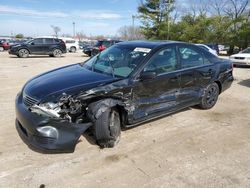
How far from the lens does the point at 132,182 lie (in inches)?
113

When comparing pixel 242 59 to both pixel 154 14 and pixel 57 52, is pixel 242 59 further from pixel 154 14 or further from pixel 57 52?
pixel 154 14

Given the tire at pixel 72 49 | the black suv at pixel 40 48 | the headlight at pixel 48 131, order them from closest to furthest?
the headlight at pixel 48 131
the black suv at pixel 40 48
the tire at pixel 72 49

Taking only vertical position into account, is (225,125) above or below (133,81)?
below

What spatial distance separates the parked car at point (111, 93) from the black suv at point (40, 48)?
48.5ft

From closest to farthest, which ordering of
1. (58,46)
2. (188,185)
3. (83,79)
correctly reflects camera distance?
(188,185), (83,79), (58,46)

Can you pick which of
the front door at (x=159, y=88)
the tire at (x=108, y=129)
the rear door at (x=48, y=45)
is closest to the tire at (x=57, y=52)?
the rear door at (x=48, y=45)

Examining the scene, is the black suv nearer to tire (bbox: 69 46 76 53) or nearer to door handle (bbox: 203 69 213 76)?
tire (bbox: 69 46 76 53)

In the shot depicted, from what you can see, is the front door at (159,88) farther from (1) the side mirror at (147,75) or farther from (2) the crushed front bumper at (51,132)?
(2) the crushed front bumper at (51,132)

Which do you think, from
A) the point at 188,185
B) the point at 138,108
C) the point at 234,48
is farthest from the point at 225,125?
the point at 234,48

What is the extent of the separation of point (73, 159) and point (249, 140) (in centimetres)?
288

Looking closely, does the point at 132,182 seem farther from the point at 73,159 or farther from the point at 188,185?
the point at 73,159

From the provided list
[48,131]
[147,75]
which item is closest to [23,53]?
[147,75]

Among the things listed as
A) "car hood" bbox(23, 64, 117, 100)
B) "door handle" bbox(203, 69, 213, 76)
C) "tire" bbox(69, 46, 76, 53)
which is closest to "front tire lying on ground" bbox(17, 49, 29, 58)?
"tire" bbox(69, 46, 76, 53)

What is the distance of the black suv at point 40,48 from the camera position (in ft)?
57.8
